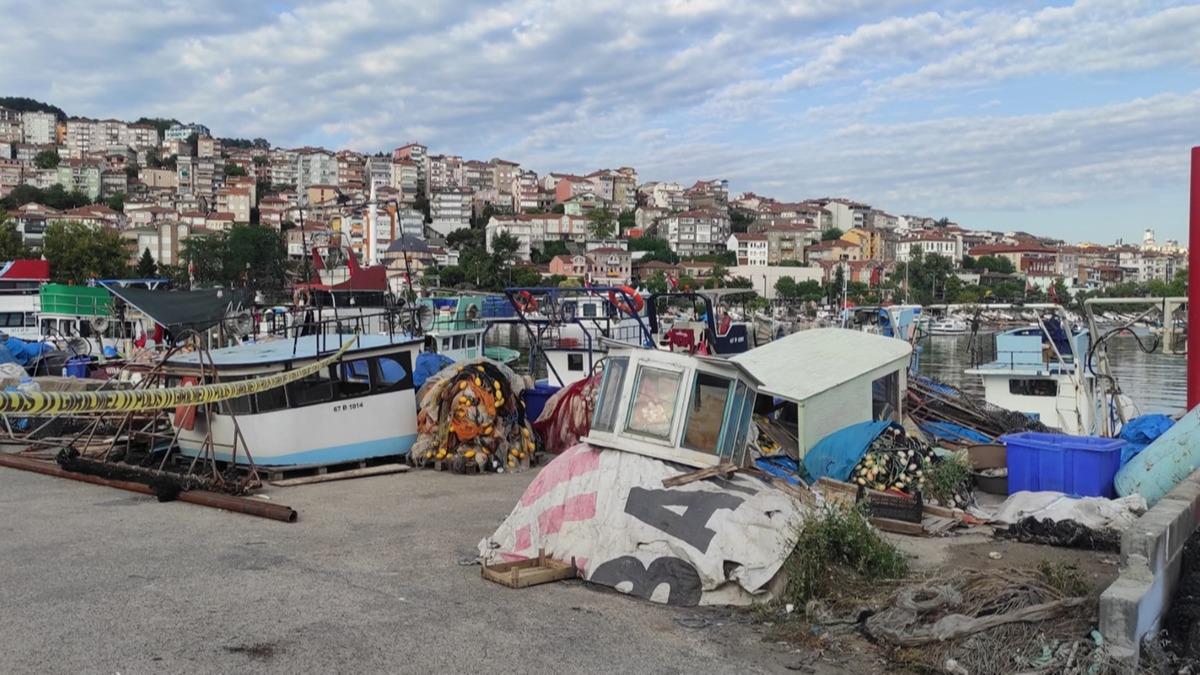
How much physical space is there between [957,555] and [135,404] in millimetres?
8911

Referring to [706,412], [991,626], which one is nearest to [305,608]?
[706,412]

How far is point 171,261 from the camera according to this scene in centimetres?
13638

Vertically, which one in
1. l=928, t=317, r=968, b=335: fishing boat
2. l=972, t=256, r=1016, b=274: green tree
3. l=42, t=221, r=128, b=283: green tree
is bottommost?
l=928, t=317, r=968, b=335: fishing boat

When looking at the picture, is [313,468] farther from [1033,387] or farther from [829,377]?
[1033,387]

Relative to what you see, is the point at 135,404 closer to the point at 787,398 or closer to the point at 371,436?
the point at 371,436

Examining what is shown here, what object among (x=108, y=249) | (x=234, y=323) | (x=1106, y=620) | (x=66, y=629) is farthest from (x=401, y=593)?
(x=108, y=249)

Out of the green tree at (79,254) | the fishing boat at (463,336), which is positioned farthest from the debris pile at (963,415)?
the green tree at (79,254)

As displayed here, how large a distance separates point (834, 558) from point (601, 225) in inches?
6443

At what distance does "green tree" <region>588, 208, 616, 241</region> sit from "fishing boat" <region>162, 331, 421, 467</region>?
156 m

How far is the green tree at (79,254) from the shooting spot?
72.9 metres

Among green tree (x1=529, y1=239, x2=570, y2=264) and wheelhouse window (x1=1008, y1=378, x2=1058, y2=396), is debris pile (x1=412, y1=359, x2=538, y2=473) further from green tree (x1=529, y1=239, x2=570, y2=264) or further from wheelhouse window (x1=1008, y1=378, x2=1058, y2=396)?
green tree (x1=529, y1=239, x2=570, y2=264)

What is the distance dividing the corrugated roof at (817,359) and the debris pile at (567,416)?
9.12 ft

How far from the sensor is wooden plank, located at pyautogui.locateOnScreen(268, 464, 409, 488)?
13.3 m

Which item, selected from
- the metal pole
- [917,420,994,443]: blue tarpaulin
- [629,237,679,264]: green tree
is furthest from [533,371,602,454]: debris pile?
[629,237,679,264]: green tree
